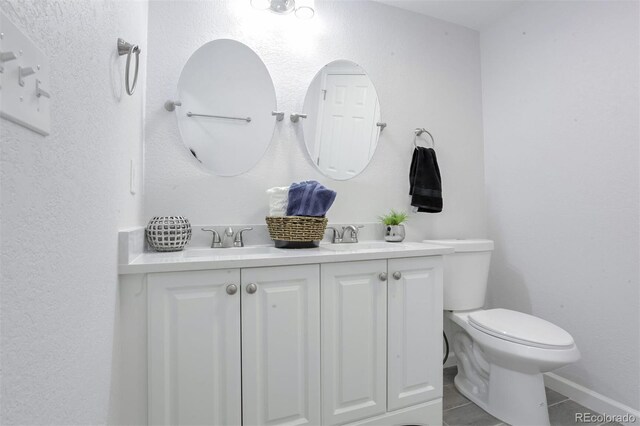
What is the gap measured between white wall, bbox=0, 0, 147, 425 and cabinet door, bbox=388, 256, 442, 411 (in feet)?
3.21

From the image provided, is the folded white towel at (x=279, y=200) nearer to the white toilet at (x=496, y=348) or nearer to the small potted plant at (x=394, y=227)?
the small potted plant at (x=394, y=227)

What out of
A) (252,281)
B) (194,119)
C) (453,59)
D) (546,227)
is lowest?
(252,281)

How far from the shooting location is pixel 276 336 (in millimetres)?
1093

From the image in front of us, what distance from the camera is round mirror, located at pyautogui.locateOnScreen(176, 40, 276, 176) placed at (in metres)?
1.46

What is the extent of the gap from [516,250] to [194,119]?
200 centimetres

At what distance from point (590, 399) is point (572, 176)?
1124mm

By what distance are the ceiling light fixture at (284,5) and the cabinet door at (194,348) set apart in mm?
1310

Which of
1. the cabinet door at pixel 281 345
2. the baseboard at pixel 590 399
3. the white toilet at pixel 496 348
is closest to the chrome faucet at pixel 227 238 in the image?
the cabinet door at pixel 281 345

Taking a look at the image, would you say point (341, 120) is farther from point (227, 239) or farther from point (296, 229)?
point (227, 239)

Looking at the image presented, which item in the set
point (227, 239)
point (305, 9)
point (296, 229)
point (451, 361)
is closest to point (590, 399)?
point (451, 361)

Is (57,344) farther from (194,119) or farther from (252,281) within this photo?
(194,119)

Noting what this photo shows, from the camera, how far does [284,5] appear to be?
1562 mm

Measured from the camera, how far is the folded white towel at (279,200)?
1.44 metres

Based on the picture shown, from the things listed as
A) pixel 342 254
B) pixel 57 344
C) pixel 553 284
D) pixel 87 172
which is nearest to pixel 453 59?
pixel 553 284
